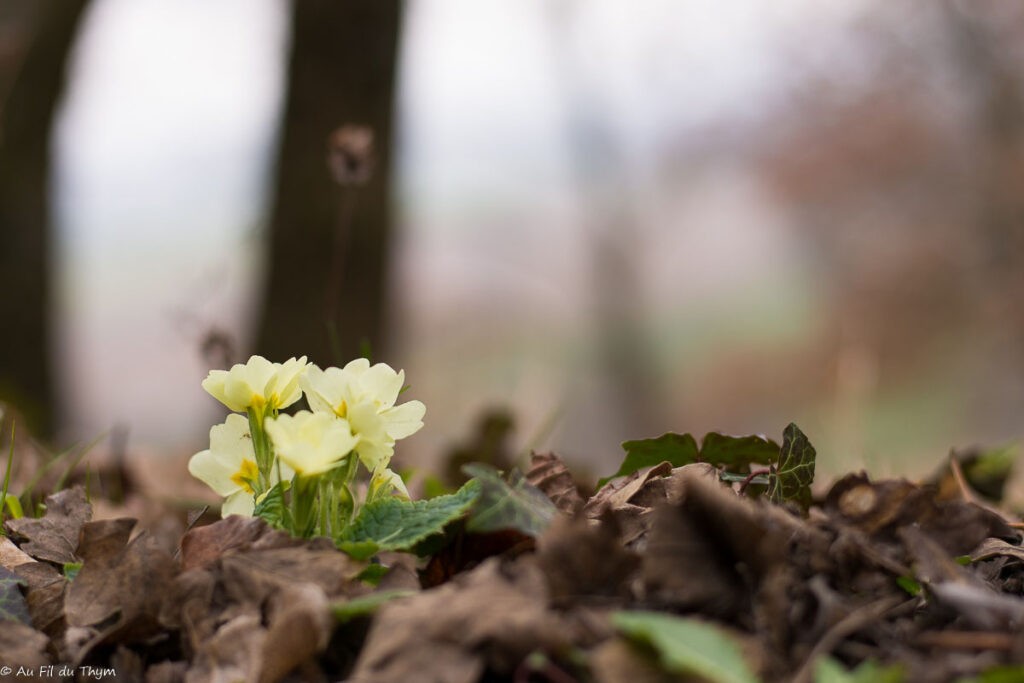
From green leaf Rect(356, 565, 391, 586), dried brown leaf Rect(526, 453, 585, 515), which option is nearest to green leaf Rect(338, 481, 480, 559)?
green leaf Rect(356, 565, 391, 586)

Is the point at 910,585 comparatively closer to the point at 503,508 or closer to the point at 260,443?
the point at 503,508

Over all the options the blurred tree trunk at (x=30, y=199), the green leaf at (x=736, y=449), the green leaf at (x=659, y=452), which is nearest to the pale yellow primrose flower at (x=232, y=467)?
the green leaf at (x=659, y=452)

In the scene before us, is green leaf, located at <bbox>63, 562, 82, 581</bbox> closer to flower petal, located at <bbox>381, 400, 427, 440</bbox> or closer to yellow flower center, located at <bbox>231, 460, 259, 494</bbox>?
yellow flower center, located at <bbox>231, 460, 259, 494</bbox>

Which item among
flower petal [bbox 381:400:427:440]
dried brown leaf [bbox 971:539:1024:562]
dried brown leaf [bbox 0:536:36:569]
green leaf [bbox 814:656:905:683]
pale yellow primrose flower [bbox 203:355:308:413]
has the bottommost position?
dried brown leaf [bbox 0:536:36:569]

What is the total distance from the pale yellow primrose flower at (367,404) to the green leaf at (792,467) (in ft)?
1.32

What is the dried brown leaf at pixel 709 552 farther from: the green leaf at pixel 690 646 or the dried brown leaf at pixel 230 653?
the dried brown leaf at pixel 230 653

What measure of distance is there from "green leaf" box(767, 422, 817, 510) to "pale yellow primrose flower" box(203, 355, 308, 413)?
20.7 inches

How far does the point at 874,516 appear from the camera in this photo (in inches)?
35.3

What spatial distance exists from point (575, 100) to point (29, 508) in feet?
42.2

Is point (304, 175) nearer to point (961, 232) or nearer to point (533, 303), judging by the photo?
point (961, 232)

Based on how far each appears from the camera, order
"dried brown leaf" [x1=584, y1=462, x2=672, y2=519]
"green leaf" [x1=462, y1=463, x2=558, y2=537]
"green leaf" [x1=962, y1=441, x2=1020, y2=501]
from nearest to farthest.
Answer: "green leaf" [x1=462, y1=463, x2=558, y2=537] → "dried brown leaf" [x1=584, y1=462, x2=672, y2=519] → "green leaf" [x1=962, y1=441, x2=1020, y2=501]

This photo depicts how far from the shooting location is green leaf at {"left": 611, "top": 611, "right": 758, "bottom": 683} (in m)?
0.62

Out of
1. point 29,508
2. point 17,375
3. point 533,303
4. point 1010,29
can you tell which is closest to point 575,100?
point 533,303

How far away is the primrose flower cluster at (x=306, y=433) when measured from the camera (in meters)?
0.87
